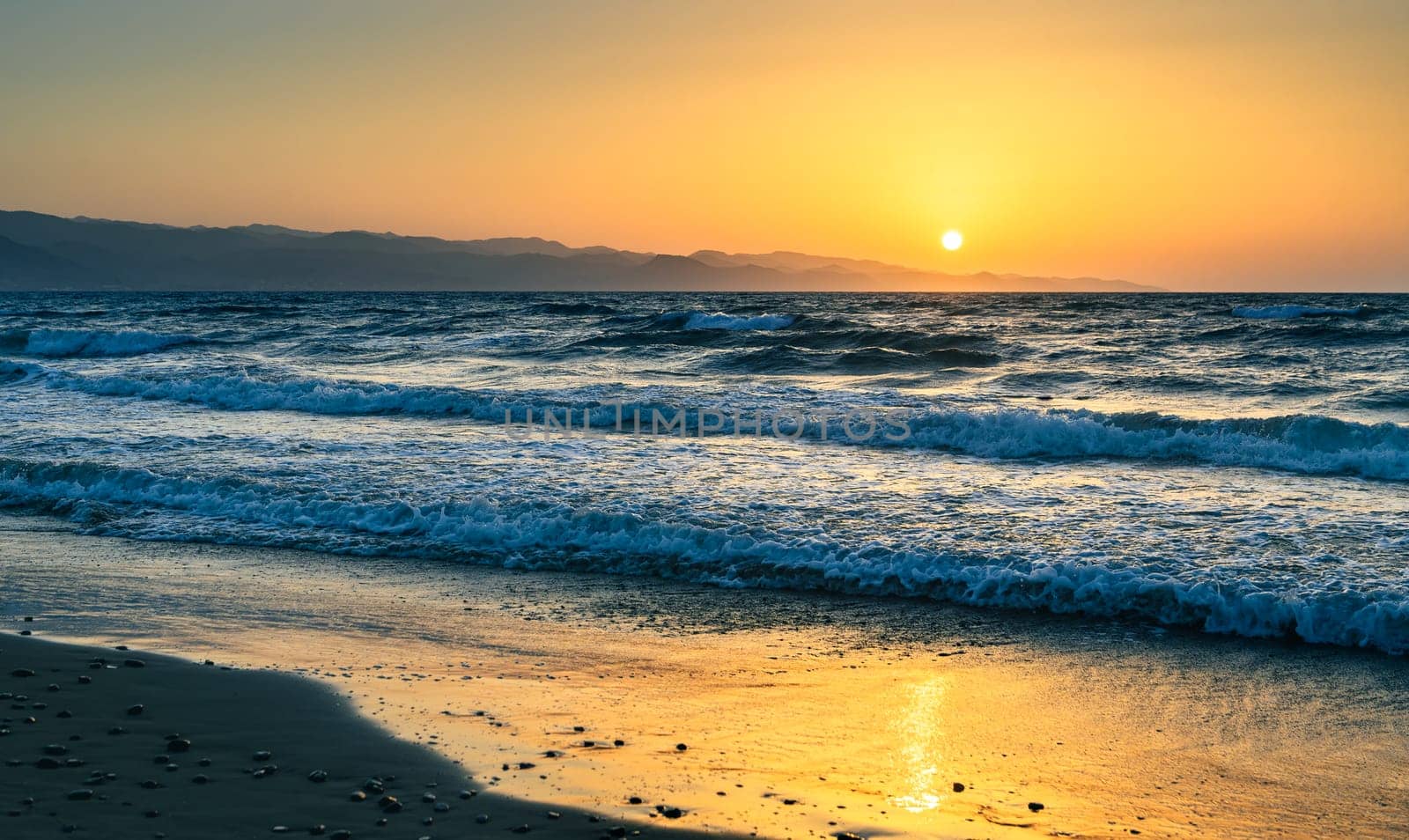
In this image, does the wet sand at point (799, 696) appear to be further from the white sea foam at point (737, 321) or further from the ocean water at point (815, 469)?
the white sea foam at point (737, 321)

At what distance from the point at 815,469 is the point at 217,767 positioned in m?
9.10

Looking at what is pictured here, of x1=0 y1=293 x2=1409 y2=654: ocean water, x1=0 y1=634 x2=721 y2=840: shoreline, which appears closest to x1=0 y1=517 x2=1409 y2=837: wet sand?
x1=0 y1=634 x2=721 y2=840: shoreline

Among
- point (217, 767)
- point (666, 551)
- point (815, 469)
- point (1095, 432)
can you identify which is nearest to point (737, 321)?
point (1095, 432)

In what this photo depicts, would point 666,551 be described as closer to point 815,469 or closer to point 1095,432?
point 815,469

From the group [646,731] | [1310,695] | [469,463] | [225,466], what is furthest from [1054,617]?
[225,466]

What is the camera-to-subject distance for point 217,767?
451 cm

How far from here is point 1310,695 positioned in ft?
19.6

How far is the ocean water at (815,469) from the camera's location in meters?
8.28

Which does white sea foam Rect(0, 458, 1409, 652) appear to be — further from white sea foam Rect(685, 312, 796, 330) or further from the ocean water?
white sea foam Rect(685, 312, 796, 330)

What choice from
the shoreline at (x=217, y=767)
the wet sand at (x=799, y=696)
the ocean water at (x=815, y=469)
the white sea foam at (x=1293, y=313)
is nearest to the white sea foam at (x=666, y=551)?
the ocean water at (x=815, y=469)

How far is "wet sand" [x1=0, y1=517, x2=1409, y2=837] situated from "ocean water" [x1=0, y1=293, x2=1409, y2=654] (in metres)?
0.65

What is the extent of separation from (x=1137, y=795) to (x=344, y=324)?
1795 inches

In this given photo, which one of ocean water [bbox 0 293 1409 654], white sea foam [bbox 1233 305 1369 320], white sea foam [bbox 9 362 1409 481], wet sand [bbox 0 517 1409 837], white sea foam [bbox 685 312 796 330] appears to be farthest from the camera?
white sea foam [bbox 1233 305 1369 320]

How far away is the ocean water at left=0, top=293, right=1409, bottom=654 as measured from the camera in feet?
27.2
